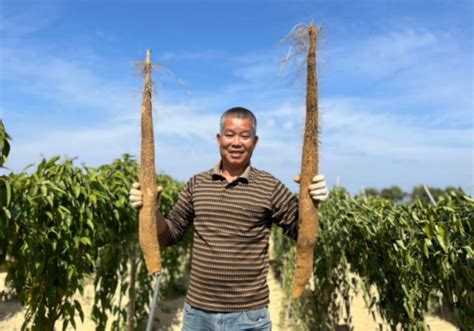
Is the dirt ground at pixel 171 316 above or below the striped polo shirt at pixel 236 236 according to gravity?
below

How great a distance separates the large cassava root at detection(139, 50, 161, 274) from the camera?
2.13 meters

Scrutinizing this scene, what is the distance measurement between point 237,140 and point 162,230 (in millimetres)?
611

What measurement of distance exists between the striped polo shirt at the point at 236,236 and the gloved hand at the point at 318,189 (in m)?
0.23

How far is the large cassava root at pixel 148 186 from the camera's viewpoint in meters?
2.13

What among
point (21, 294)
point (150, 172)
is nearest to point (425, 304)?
point (150, 172)

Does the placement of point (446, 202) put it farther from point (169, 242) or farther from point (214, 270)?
point (169, 242)

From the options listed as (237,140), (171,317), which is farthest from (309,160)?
(171,317)

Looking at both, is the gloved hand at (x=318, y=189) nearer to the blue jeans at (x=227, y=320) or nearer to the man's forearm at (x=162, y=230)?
the blue jeans at (x=227, y=320)

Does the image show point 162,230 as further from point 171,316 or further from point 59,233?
point 171,316

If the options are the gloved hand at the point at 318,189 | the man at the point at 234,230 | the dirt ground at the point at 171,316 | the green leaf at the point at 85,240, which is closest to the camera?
the gloved hand at the point at 318,189

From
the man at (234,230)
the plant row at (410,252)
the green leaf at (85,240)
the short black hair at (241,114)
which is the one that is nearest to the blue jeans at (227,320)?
the man at (234,230)

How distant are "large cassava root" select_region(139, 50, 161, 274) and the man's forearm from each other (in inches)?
1.6

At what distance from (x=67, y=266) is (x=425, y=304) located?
7.92 ft

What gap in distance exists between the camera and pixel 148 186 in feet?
7.07
